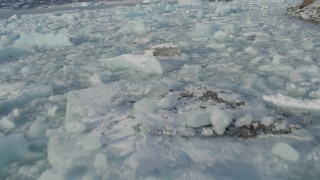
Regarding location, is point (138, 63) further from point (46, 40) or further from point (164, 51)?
point (46, 40)

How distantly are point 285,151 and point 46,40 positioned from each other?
28.7 ft

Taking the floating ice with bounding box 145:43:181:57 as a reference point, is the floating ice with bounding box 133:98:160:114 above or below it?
above

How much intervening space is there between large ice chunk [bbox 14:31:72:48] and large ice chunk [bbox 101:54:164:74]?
131 inches

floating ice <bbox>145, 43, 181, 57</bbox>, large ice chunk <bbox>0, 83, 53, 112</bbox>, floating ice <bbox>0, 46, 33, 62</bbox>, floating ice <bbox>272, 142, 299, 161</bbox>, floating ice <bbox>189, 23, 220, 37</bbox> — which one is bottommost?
floating ice <bbox>189, 23, 220, 37</bbox>

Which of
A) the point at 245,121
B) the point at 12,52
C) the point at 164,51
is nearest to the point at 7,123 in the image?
the point at 245,121

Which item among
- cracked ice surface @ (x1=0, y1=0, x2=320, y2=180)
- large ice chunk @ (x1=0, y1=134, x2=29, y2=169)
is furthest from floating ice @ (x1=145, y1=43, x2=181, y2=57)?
large ice chunk @ (x1=0, y1=134, x2=29, y2=169)

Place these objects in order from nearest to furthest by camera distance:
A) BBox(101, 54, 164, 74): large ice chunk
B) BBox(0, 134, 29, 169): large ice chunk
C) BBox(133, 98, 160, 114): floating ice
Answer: BBox(0, 134, 29, 169): large ice chunk < BBox(133, 98, 160, 114): floating ice < BBox(101, 54, 164, 74): large ice chunk

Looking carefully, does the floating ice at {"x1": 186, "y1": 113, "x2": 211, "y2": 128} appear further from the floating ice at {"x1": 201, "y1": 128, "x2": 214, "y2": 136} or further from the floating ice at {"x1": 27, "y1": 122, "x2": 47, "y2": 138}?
the floating ice at {"x1": 27, "y1": 122, "x2": 47, "y2": 138}

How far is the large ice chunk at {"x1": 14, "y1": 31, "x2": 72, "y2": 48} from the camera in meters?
10.4

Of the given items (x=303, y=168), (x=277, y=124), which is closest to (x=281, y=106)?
(x=277, y=124)

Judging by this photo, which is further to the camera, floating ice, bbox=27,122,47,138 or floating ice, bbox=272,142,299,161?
floating ice, bbox=27,122,47,138

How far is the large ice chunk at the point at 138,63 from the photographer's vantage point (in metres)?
6.55

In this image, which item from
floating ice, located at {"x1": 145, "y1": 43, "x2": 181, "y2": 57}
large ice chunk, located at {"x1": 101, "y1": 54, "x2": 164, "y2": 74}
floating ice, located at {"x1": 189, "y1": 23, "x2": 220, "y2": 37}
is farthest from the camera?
floating ice, located at {"x1": 189, "y1": 23, "x2": 220, "y2": 37}

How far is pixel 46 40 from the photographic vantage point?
10.7 metres
